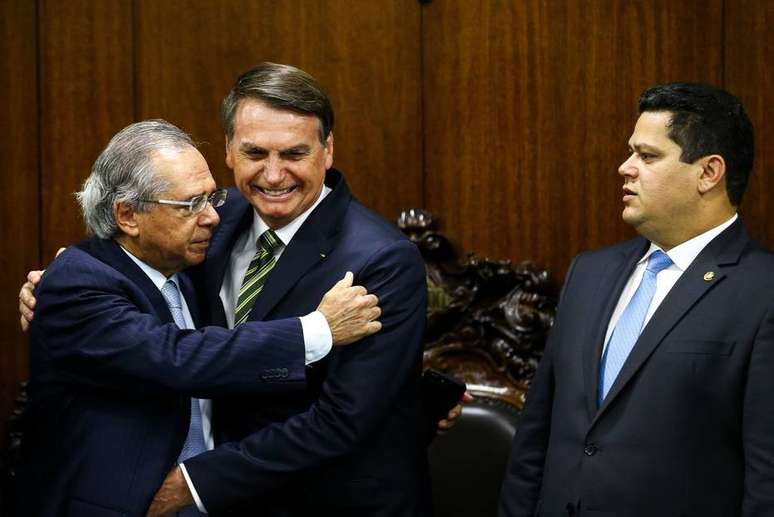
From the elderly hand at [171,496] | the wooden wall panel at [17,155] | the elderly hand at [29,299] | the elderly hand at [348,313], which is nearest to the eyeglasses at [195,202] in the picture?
the elderly hand at [29,299]

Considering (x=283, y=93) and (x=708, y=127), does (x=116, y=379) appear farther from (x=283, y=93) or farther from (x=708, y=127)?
(x=708, y=127)

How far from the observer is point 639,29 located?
3.55 m

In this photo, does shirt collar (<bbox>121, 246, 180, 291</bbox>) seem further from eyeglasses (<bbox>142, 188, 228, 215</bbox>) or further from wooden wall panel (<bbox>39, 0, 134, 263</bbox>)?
wooden wall panel (<bbox>39, 0, 134, 263</bbox>)

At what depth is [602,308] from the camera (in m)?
2.69

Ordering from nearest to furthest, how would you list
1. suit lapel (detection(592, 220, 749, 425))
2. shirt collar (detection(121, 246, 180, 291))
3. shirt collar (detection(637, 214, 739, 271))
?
suit lapel (detection(592, 220, 749, 425))
shirt collar (detection(637, 214, 739, 271))
shirt collar (detection(121, 246, 180, 291))

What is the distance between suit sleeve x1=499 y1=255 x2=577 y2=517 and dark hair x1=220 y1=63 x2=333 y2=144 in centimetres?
73

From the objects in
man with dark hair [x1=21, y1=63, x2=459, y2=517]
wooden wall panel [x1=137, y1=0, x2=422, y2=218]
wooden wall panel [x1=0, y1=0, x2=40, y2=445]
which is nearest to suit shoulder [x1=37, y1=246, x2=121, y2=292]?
man with dark hair [x1=21, y1=63, x2=459, y2=517]

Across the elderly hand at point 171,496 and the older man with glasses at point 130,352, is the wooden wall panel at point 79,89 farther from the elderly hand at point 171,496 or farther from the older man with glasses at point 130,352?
the elderly hand at point 171,496

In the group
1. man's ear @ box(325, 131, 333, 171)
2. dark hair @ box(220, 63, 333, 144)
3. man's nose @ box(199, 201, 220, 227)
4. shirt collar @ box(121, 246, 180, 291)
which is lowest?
shirt collar @ box(121, 246, 180, 291)

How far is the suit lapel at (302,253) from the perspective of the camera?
271cm

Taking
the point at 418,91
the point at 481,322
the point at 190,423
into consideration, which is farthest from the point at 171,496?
the point at 418,91

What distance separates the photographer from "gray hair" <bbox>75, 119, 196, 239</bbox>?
266 centimetres

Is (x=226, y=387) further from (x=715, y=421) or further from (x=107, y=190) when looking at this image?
(x=715, y=421)

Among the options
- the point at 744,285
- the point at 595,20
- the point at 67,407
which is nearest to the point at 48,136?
the point at 67,407
